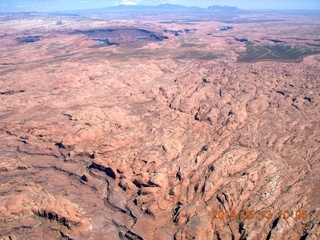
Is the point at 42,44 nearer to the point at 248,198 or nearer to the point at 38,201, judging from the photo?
the point at 38,201

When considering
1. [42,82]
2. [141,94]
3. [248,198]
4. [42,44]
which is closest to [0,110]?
[42,82]
